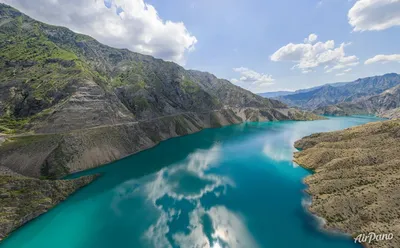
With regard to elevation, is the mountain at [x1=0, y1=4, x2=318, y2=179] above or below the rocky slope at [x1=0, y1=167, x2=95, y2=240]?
above

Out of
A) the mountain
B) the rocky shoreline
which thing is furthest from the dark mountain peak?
the rocky shoreline

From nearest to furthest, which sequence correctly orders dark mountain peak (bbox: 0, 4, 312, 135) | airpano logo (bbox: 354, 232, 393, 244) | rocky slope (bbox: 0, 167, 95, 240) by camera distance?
1. airpano logo (bbox: 354, 232, 393, 244)
2. rocky slope (bbox: 0, 167, 95, 240)
3. dark mountain peak (bbox: 0, 4, 312, 135)

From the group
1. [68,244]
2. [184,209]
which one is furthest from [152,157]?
[68,244]

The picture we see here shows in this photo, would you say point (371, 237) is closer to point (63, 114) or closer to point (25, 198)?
point (25, 198)

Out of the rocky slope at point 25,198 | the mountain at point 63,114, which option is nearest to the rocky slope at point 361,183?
the rocky slope at point 25,198

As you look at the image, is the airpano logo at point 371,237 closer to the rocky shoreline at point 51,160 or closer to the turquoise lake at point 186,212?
the turquoise lake at point 186,212

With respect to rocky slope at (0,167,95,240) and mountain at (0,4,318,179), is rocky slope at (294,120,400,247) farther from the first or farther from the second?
mountain at (0,4,318,179)

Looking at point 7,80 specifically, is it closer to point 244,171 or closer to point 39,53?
point 39,53
